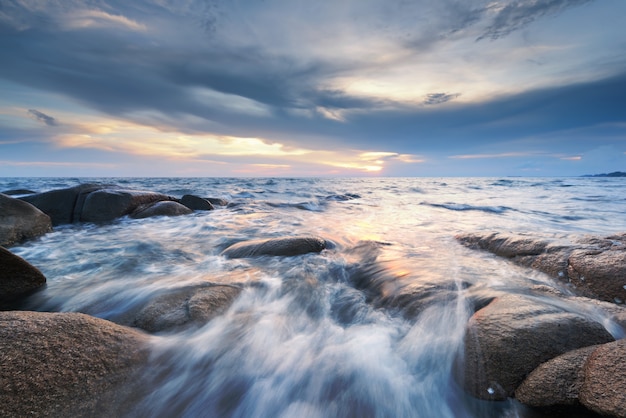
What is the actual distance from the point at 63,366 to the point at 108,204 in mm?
9137

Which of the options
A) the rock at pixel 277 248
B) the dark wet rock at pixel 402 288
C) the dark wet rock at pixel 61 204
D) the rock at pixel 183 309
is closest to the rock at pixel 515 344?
the dark wet rock at pixel 402 288

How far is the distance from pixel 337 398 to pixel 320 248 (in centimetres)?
384

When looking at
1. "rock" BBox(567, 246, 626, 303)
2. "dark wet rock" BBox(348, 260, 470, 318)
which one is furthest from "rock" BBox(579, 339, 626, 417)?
"rock" BBox(567, 246, 626, 303)

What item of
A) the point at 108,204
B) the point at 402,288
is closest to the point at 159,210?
the point at 108,204

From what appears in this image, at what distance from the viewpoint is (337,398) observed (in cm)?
230

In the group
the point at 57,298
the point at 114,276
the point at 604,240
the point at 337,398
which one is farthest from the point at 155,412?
the point at 604,240

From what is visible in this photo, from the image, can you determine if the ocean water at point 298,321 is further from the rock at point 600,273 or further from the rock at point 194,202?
the rock at point 194,202

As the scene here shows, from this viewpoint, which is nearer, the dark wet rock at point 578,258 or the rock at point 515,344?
the rock at point 515,344

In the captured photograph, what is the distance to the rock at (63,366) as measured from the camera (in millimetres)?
1747

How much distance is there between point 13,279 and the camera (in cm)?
367

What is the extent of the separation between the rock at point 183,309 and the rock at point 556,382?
112 inches

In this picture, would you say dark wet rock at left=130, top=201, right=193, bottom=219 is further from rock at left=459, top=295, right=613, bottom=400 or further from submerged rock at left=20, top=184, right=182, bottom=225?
rock at left=459, top=295, right=613, bottom=400

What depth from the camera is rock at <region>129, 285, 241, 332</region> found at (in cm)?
296

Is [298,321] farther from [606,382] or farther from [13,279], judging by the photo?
[13,279]
